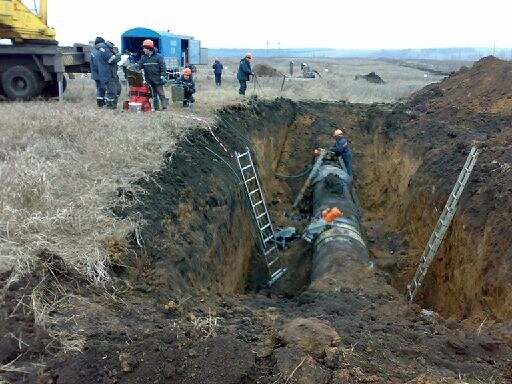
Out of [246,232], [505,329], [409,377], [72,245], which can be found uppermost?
[72,245]

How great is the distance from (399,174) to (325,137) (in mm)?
3635

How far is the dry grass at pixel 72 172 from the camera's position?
486 cm

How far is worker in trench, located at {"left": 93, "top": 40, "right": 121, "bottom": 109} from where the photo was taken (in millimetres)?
12633

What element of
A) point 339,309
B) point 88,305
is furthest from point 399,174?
point 88,305

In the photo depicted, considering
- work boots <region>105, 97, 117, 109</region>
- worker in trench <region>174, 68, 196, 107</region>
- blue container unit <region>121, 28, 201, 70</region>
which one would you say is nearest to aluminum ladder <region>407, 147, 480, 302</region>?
worker in trench <region>174, 68, 196, 107</region>

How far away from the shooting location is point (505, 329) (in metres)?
5.16

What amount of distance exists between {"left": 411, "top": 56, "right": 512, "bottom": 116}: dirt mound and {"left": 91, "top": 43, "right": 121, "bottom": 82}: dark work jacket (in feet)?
30.3

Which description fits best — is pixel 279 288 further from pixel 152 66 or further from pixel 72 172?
pixel 152 66

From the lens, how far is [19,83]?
1452 centimetres

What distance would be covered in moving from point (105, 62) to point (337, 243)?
7865 mm

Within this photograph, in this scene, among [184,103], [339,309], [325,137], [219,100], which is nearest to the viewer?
[339,309]

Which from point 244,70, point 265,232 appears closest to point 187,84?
point 244,70

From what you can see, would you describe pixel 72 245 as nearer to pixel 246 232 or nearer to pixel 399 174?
pixel 246 232

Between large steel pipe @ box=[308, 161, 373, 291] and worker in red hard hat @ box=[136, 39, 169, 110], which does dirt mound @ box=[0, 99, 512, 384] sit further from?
worker in red hard hat @ box=[136, 39, 169, 110]
